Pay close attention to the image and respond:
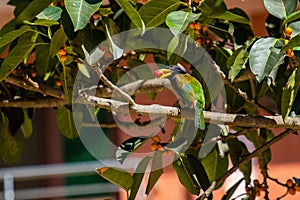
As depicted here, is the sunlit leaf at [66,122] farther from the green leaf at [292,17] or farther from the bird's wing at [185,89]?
the green leaf at [292,17]

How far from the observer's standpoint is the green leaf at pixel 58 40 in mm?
1416

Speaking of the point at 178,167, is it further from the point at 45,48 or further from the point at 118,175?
the point at 45,48

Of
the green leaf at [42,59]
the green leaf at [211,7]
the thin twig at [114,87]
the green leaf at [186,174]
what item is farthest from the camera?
the green leaf at [42,59]

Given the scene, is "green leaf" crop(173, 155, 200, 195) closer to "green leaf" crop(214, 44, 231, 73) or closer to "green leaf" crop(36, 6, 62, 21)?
"green leaf" crop(214, 44, 231, 73)

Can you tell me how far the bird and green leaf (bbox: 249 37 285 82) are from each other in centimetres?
14

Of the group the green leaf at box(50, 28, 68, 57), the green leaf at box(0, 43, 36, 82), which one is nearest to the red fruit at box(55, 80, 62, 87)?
the green leaf at box(0, 43, 36, 82)

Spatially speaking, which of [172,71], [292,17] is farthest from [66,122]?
[292,17]

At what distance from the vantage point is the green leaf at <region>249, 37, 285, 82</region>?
51.8 inches

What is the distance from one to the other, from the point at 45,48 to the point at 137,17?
1.37 feet

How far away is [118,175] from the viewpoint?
1.50 metres

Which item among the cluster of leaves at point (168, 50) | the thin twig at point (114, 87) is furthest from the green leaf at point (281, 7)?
the thin twig at point (114, 87)

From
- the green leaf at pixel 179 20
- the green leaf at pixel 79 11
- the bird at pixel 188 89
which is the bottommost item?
the bird at pixel 188 89

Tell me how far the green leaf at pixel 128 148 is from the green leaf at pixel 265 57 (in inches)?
12.8

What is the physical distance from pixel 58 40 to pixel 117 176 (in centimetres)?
31
